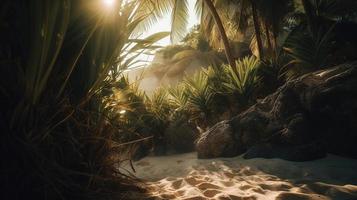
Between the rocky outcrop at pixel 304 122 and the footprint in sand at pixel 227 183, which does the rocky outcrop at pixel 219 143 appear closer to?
the rocky outcrop at pixel 304 122

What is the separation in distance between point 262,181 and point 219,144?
1899mm

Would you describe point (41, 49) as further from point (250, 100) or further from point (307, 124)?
point (250, 100)

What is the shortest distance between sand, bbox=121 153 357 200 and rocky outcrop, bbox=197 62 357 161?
9.5 inches

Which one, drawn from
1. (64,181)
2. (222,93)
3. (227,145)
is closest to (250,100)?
(222,93)

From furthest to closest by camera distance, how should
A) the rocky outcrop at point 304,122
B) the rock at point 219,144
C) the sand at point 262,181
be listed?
the rock at point 219,144
the rocky outcrop at point 304,122
the sand at point 262,181

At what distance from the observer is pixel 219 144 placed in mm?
4902

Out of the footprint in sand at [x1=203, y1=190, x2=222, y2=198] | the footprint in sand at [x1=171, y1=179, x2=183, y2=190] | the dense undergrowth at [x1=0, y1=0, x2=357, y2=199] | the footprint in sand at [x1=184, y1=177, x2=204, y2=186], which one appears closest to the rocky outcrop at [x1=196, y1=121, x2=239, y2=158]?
the footprint in sand at [x1=184, y1=177, x2=204, y2=186]

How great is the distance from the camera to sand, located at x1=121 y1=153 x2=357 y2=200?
2.50 metres

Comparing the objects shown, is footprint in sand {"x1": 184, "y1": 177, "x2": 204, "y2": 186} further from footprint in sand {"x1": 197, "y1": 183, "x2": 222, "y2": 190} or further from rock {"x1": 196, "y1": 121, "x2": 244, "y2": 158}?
rock {"x1": 196, "y1": 121, "x2": 244, "y2": 158}

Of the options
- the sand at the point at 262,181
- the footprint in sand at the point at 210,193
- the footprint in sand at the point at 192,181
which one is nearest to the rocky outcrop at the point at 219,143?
the sand at the point at 262,181

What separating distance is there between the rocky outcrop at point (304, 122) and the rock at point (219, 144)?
0.02 metres

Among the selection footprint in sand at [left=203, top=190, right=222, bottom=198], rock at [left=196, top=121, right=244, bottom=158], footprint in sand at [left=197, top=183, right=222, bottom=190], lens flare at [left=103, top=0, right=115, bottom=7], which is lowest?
footprint in sand at [left=203, top=190, right=222, bottom=198]

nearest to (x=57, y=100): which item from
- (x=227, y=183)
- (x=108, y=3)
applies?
(x=108, y=3)

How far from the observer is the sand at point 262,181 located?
2.50 metres
